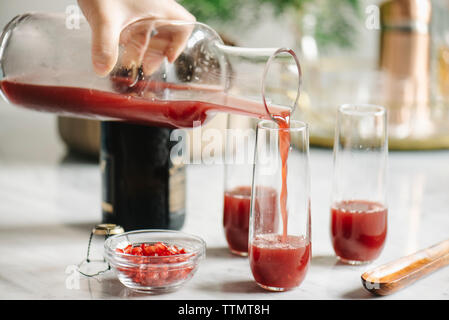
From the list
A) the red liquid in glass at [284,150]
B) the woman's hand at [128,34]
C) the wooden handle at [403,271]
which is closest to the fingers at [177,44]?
the woman's hand at [128,34]

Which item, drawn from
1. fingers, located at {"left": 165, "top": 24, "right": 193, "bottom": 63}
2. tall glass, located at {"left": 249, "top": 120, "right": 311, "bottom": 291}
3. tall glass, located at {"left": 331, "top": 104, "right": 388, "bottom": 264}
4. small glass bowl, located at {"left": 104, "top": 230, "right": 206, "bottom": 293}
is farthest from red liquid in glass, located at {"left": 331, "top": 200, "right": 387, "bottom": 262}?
fingers, located at {"left": 165, "top": 24, "right": 193, "bottom": 63}

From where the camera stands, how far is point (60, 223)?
1446 mm

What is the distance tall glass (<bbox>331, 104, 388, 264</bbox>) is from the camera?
123 centimetres

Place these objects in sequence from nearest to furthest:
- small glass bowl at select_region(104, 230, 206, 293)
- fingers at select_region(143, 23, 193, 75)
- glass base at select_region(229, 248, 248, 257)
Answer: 1. small glass bowl at select_region(104, 230, 206, 293)
2. fingers at select_region(143, 23, 193, 75)
3. glass base at select_region(229, 248, 248, 257)

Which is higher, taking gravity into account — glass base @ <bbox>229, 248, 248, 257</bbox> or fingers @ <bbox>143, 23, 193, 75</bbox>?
fingers @ <bbox>143, 23, 193, 75</bbox>

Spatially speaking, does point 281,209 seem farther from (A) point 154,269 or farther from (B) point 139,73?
(B) point 139,73

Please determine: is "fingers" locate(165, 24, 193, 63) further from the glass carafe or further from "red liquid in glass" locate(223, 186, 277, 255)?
"red liquid in glass" locate(223, 186, 277, 255)

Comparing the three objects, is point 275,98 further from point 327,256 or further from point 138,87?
point 327,256

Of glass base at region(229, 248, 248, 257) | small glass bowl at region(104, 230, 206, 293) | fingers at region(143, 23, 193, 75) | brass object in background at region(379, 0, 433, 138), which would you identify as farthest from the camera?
brass object in background at region(379, 0, 433, 138)

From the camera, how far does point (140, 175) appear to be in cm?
132

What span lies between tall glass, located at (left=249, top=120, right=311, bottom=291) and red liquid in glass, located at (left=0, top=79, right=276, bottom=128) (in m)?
0.06

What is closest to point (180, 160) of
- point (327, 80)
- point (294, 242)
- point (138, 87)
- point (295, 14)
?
point (138, 87)

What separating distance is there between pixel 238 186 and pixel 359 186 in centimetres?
22

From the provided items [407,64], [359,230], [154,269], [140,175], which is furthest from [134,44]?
[407,64]
